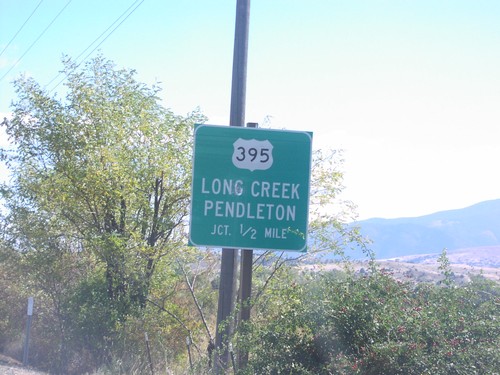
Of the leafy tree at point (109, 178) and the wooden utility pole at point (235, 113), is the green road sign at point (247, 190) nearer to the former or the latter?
the wooden utility pole at point (235, 113)

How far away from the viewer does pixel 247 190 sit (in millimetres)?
8102

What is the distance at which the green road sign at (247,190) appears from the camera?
805 centimetres

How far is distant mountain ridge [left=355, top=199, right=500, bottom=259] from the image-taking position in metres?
40.1

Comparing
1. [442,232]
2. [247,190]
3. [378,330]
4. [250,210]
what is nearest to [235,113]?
[247,190]

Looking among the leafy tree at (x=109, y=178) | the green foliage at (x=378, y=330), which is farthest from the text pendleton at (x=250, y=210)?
the leafy tree at (x=109, y=178)

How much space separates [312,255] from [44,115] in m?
6.25

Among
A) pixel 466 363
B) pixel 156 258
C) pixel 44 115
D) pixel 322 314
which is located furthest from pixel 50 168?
pixel 466 363

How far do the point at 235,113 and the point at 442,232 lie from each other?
3792cm

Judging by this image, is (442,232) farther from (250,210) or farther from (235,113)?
(250,210)

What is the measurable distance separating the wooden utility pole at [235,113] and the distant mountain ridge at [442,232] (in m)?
29.0

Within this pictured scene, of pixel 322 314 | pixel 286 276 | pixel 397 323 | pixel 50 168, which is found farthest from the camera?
pixel 50 168

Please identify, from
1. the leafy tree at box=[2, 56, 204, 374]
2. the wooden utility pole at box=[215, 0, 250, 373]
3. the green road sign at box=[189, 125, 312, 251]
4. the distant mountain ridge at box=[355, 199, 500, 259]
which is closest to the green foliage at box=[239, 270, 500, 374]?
the green road sign at box=[189, 125, 312, 251]

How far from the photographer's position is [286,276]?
36.8 ft

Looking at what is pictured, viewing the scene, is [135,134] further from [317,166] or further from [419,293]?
[419,293]
